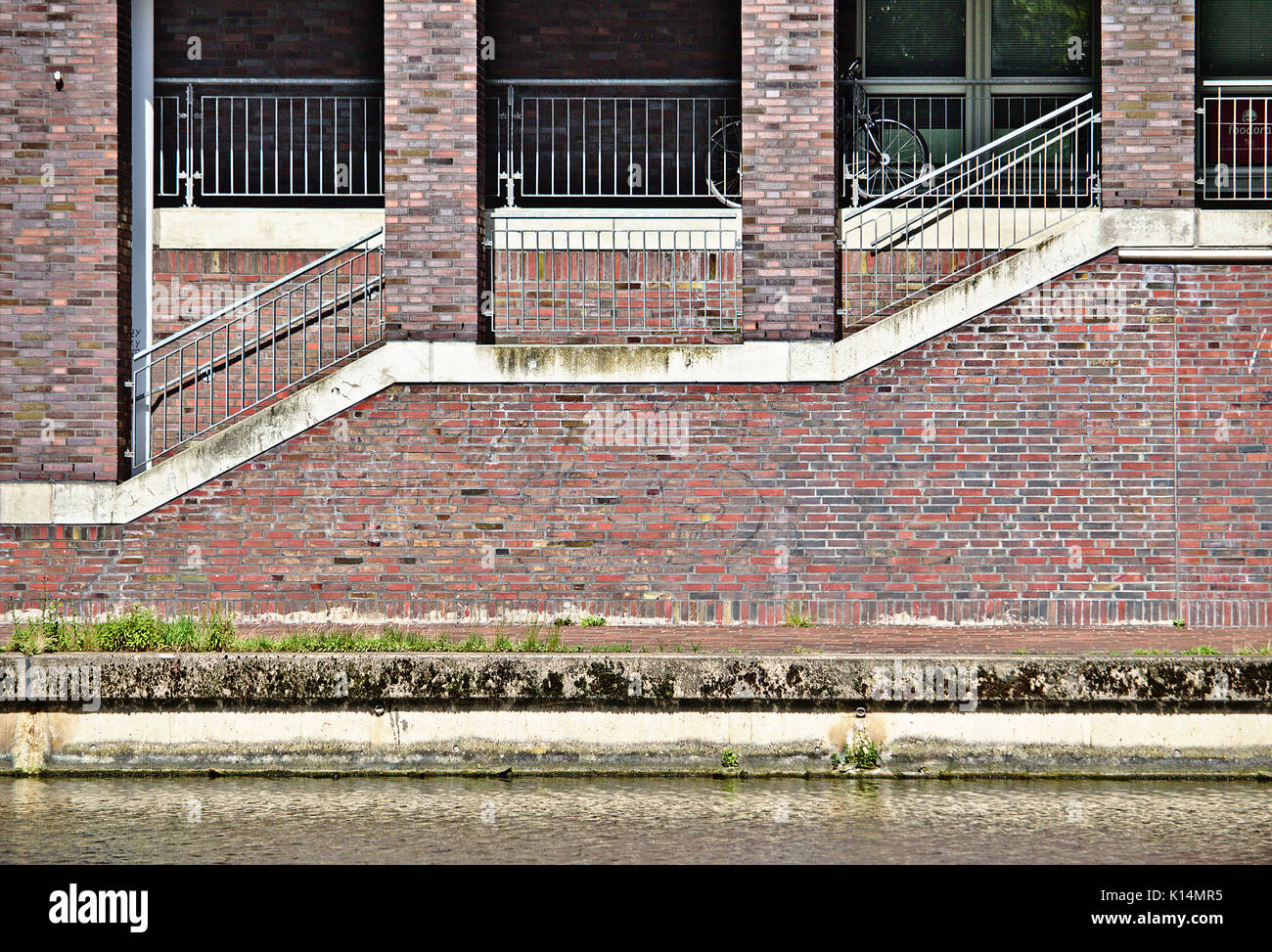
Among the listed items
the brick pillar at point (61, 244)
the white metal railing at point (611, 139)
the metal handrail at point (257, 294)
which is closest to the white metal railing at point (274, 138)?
the white metal railing at point (611, 139)

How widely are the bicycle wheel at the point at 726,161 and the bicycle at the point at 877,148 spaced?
3.26ft

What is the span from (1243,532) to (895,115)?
17.6 feet

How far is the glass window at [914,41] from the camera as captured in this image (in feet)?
47.5

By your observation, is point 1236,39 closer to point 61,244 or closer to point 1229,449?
point 1229,449

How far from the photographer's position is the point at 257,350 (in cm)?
1280

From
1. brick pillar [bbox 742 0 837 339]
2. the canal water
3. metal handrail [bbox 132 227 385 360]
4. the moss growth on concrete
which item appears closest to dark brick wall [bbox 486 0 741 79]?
Answer: brick pillar [bbox 742 0 837 339]

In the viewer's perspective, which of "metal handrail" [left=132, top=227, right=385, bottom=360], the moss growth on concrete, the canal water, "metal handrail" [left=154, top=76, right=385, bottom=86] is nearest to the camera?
the canal water

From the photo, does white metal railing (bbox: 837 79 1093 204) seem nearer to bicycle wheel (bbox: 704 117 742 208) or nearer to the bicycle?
the bicycle

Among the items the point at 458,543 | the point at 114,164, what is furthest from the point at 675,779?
→ the point at 114,164

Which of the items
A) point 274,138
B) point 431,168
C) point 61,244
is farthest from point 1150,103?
point 61,244

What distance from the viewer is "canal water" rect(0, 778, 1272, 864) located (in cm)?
646

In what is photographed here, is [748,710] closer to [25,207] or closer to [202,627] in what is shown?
[202,627]

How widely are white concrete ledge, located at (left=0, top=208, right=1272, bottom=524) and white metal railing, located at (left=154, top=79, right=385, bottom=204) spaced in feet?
9.84

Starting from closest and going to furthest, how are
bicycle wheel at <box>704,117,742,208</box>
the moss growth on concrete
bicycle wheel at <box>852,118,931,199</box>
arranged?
the moss growth on concrete
bicycle wheel at <box>704,117,742,208</box>
bicycle wheel at <box>852,118,931,199</box>
